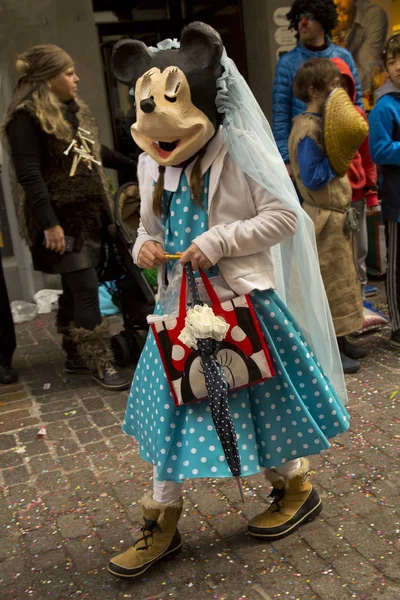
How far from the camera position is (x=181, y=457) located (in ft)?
8.71

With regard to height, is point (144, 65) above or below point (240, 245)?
above

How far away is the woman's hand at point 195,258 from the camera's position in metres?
2.55

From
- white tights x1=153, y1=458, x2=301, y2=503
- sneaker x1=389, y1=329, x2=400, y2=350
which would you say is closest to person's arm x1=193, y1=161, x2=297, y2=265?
white tights x1=153, y1=458, x2=301, y2=503

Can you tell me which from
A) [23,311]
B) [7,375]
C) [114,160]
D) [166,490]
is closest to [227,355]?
[166,490]

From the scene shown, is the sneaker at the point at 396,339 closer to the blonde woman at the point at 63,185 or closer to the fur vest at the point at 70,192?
the blonde woman at the point at 63,185

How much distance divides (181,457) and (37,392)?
8.42 feet

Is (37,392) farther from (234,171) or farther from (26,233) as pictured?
(234,171)

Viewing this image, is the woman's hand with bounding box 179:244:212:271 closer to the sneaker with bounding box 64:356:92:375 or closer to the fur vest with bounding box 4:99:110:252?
the fur vest with bounding box 4:99:110:252

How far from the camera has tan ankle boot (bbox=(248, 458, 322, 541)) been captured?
2.96 metres

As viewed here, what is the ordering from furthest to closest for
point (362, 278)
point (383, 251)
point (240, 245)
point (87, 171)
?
point (383, 251) < point (362, 278) < point (87, 171) < point (240, 245)

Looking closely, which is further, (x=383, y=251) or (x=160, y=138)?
(x=383, y=251)

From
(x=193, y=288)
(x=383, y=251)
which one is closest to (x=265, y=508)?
(x=193, y=288)

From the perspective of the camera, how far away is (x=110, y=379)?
4.91m

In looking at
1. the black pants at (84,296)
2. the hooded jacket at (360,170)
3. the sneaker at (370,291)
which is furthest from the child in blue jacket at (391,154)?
the black pants at (84,296)
